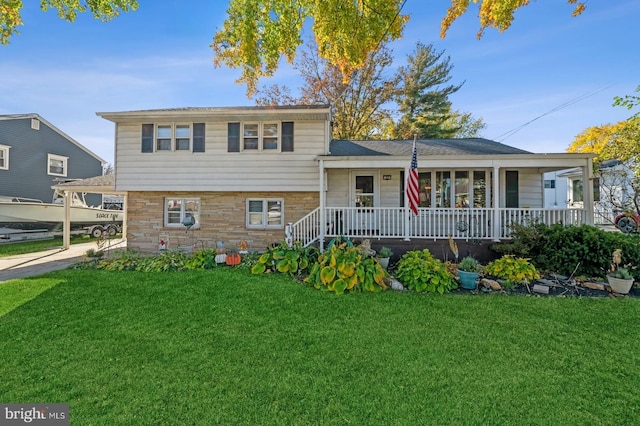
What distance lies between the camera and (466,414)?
2410mm

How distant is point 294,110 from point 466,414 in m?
8.92

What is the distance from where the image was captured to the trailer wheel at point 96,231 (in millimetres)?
15685

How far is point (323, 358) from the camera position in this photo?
10.9 feet

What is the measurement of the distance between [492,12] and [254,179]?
Answer: 8019 millimetres

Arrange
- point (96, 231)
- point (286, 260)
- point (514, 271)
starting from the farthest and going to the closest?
point (96, 231), point (286, 260), point (514, 271)

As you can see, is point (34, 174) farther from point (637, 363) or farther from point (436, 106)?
point (436, 106)

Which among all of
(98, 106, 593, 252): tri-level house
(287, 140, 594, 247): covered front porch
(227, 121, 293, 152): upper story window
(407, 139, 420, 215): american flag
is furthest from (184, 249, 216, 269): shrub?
(407, 139, 420, 215): american flag

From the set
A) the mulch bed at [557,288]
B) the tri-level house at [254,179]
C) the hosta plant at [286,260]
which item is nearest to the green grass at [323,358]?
the mulch bed at [557,288]

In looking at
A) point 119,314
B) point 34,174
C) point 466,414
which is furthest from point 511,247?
point 34,174

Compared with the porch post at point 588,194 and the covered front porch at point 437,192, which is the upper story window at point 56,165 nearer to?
the covered front porch at point 437,192

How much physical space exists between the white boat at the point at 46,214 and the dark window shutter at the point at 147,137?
7995 millimetres

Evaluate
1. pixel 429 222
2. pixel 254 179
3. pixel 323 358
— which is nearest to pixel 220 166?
pixel 254 179

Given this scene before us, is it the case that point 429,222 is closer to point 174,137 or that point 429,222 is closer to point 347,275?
point 347,275

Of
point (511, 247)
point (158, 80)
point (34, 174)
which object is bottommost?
point (511, 247)
